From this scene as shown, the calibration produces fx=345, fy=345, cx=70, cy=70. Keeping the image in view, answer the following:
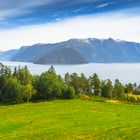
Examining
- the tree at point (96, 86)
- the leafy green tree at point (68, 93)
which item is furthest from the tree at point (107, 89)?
the leafy green tree at point (68, 93)

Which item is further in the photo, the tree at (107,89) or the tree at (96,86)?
the tree at (96,86)

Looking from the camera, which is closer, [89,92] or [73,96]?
[73,96]

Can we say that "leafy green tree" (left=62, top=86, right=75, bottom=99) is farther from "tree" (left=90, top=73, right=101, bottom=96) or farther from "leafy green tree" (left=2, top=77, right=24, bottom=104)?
"tree" (left=90, top=73, right=101, bottom=96)

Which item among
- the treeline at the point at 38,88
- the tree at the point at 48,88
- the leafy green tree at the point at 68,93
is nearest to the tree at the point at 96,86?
the treeline at the point at 38,88

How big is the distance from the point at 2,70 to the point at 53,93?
2016 centimetres

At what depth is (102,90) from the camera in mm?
136375

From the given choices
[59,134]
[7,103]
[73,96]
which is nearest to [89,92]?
[73,96]

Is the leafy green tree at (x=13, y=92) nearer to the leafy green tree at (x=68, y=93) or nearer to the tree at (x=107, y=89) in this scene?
the leafy green tree at (x=68, y=93)

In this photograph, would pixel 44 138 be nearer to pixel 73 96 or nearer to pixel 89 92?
pixel 73 96

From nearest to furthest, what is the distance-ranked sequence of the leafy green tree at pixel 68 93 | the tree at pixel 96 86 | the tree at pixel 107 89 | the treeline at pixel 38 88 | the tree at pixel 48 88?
the treeline at pixel 38 88 < the leafy green tree at pixel 68 93 < the tree at pixel 48 88 < the tree at pixel 107 89 < the tree at pixel 96 86

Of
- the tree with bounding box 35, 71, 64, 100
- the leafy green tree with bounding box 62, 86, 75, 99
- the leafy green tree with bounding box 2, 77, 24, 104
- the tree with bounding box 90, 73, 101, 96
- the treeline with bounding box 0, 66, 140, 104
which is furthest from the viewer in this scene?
the tree with bounding box 90, 73, 101, 96

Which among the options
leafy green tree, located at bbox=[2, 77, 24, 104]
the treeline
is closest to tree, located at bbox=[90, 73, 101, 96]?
the treeline

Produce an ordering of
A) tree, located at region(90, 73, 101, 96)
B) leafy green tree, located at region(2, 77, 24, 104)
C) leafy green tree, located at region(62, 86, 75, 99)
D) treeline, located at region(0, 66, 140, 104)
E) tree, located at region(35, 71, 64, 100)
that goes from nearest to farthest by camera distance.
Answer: leafy green tree, located at region(2, 77, 24, 104) → treeline, located at region(0, 66, 140, 104) → leafy green tree, located at region(62, 86, 75, 99) → tree, located at region(35, 71, 64, 100) → tree, located at region(90, 73, 101, 96)

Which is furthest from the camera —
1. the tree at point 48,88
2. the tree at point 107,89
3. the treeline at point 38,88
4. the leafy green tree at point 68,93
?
the tree at point 107,89
